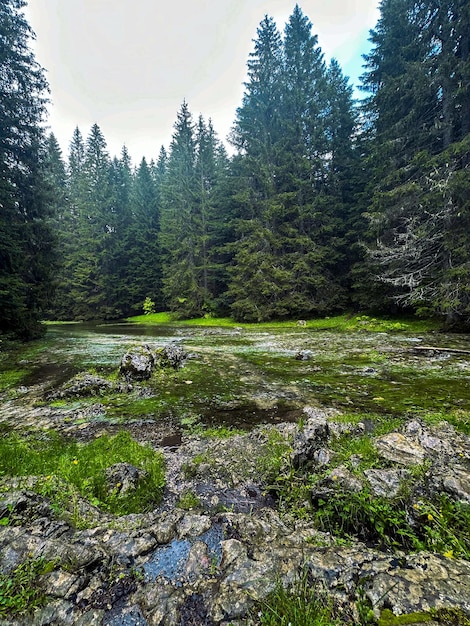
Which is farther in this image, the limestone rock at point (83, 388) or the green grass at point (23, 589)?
the limestone rock at point (83, 388)

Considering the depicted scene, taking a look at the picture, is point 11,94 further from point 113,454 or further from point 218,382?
point 113,454

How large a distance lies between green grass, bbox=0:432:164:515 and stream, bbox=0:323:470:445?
451 millimetres

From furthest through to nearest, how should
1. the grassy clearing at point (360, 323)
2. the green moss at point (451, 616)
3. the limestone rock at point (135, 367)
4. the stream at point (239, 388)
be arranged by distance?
the grassy clearing at point (360, 323) < the limestone rock at point (135, 367) < the stream at point (239, 388) < the green moss at point (451, 616)

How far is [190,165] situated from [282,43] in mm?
13771

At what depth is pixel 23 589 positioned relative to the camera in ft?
5.93

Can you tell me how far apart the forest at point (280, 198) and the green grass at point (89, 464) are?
11.6 metres

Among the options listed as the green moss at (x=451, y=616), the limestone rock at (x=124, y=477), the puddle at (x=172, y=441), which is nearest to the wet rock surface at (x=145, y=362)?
the puddle at (x=172, y=441)

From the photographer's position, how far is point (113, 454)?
4.01m

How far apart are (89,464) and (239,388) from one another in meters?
3.86

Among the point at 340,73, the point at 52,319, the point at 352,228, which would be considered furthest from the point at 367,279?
the point at 52,319

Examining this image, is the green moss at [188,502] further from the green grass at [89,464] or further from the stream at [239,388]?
the stream at [239,388]

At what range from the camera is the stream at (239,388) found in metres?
5.26

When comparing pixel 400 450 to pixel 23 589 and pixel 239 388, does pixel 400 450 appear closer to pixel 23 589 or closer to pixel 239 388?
pixel 23 589

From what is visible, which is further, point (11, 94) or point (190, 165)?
point (190, 165)
